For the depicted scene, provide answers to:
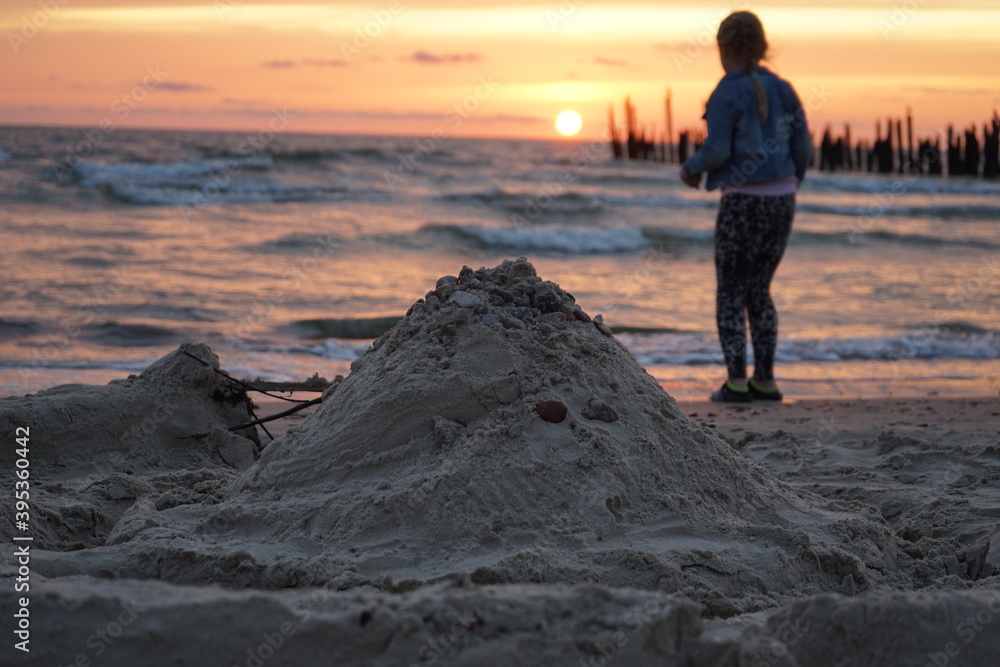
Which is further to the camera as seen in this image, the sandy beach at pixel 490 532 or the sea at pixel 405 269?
the sea at pixel 405 269

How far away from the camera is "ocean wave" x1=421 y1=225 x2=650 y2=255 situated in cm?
1495

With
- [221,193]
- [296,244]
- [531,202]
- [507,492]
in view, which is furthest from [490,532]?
[221,193]

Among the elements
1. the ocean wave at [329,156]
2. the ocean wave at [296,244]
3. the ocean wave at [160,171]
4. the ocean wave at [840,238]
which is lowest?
the ocean wave at [840,238]

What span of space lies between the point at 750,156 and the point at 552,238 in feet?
33.8

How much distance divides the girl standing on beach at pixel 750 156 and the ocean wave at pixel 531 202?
43.3ft

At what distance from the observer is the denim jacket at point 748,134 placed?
5.01 m

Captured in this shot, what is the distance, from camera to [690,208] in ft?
70.0

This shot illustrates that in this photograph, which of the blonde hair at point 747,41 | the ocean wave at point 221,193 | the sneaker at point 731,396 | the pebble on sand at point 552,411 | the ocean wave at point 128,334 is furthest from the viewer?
the ocean wave at point 221,193

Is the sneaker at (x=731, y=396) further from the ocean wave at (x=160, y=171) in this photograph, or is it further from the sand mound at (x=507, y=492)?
the ocean wave at (x=160, y=171)

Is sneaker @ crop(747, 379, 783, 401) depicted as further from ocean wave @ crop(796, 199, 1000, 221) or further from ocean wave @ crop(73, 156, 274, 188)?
ocean wave @ crop(73, 156, 274, 188)

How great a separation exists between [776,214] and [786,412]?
1.13m

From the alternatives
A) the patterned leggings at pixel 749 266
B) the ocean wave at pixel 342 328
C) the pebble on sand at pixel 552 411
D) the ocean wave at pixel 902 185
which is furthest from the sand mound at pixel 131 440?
the ocean wave at pixel 902 185

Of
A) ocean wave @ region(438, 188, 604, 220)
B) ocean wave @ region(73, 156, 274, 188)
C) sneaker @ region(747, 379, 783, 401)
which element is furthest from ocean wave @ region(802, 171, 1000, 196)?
sneaker @ region(747, 379, 783, 401)

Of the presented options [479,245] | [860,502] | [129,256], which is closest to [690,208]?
[479,245]
